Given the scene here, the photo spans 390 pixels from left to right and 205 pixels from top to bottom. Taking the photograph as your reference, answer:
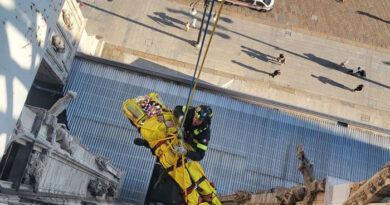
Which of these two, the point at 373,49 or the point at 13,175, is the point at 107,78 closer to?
the point at 13,175

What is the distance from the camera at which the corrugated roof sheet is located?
23.0m

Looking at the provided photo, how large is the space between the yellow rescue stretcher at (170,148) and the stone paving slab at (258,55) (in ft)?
54.1

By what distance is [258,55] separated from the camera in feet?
99.7

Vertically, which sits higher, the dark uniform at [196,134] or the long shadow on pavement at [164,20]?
the long shadow on pavement at [164,20]

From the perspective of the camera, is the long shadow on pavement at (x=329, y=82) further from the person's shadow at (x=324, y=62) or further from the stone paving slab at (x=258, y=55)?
the person's shadow at (x=324, y=62)

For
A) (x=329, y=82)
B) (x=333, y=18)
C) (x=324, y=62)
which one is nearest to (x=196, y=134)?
(x=329, y=82)

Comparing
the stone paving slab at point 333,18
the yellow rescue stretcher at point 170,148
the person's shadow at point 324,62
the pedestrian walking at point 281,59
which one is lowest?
the yellow rescue stretcher at point 170,148

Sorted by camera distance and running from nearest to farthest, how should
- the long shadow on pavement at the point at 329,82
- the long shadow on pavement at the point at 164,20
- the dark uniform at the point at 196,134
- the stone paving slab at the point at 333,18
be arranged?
the dark uniform at the point at 196,134, the long shadow on pavement at the point at 329,82, the long shadow on pavement at the point at 164,20, the stone paving slab at the point at 333,18

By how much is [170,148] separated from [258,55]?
66.2ft

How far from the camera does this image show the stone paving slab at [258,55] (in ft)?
96.6

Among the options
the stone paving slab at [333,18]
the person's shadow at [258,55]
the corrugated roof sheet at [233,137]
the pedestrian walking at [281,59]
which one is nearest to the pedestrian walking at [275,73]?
the pedestrian walking at [281,59]

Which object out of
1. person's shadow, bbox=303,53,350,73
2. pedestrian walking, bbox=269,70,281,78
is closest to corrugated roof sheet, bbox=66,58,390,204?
pedestrian walking, bbox=269,70,281,78

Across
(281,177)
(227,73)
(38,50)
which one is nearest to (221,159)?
(281,177)

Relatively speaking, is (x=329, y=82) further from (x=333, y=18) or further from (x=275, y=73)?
(x=333, y=18)
